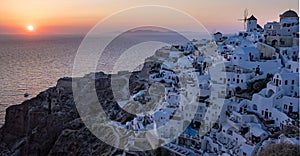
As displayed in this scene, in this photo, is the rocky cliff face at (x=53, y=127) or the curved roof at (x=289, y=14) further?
the curved roof at (x=289, y=14)

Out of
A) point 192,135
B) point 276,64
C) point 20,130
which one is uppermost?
point 276,64

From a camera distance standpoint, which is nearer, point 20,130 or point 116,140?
point 116,140

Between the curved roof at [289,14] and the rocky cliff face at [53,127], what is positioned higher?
the curved roof at [289,14]

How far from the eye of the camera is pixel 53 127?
31062 millimetres

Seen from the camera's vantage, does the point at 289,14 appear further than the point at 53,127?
Yes

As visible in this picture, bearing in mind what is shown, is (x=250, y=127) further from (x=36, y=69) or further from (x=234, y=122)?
(x=36, y=69)

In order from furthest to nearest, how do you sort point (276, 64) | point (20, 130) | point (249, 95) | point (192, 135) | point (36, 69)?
point (36, 69)
point (20, 130)
point (276, 64)
point (249, 95)
point (192, 135)

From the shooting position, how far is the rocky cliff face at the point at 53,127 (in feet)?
87.3

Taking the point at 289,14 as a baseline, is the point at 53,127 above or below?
below

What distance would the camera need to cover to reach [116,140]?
24266 millimetres

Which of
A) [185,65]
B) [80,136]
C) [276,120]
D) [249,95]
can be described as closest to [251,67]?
[249,95]

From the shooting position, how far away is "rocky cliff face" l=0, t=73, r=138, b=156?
26.6 m

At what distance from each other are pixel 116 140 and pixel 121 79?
705 inches

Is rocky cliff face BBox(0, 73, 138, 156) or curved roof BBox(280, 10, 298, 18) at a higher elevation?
curved roof BBox(280, 10, 298, 18)
